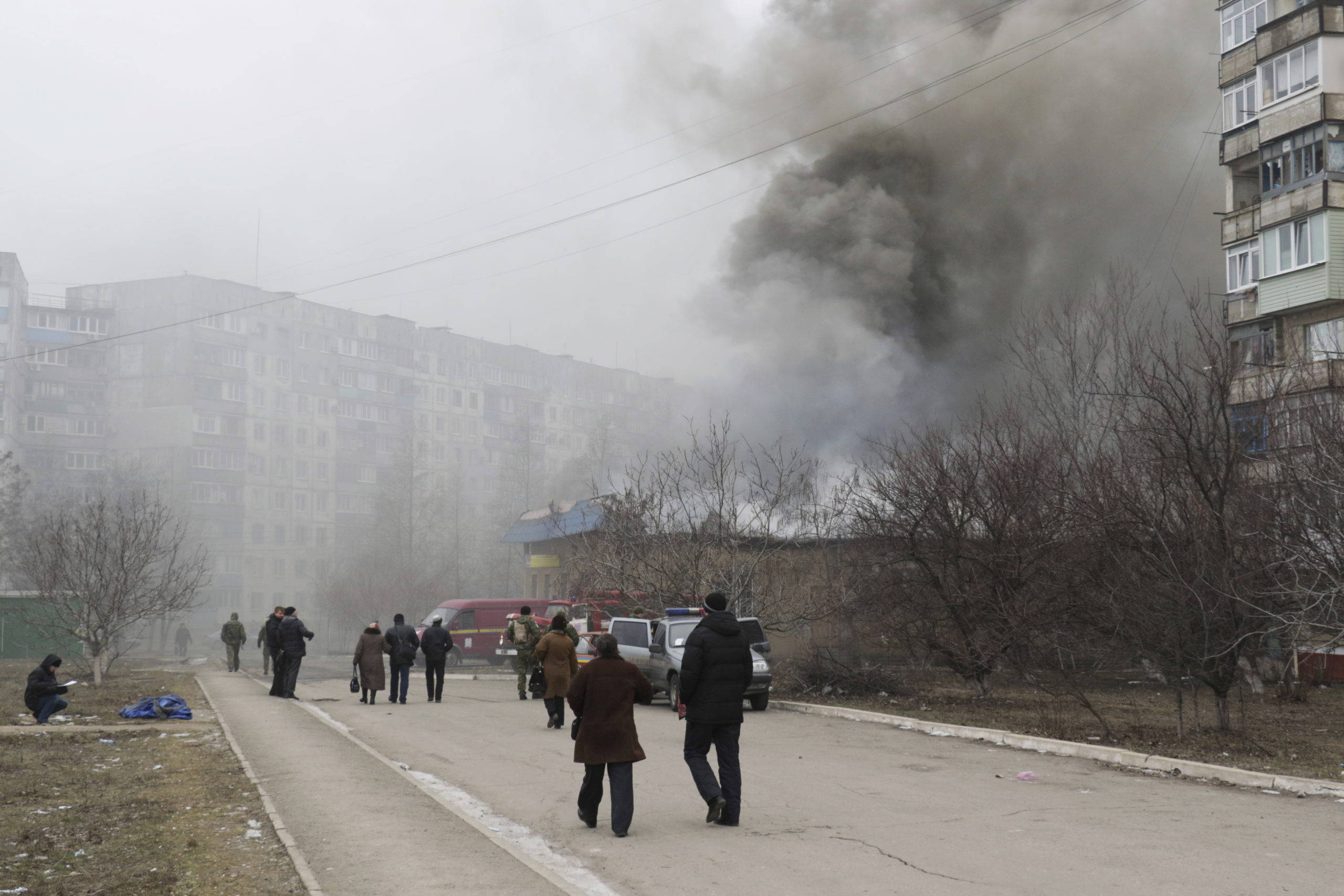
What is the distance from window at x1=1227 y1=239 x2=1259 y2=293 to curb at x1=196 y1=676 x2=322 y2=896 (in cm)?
3212

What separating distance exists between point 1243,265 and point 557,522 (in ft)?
74.8

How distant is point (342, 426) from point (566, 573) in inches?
2647

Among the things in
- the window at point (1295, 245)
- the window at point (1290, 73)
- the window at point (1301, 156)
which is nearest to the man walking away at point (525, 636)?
the window at point (1295, 245)

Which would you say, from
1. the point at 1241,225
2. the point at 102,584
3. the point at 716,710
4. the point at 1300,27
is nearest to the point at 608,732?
the point at 716,710

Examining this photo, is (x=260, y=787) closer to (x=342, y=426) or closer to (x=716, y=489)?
(x=716, y=489)

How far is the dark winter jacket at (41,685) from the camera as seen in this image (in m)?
16.2

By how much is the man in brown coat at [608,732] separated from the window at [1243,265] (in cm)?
3192

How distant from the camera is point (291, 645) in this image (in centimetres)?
1994

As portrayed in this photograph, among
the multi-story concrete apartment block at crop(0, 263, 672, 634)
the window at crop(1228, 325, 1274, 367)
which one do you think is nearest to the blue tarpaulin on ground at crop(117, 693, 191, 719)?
the window at crop(1228, 325, 1274, 367)

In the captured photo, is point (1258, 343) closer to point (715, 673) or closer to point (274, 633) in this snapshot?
point (274, 633)

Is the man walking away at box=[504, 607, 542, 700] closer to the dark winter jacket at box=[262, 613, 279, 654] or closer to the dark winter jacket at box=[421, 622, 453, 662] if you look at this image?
the dark winter jacket at box=[421, 622, 453, 662]

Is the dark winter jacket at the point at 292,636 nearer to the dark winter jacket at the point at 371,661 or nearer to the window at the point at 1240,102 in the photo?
the dark winter jacket at the point at 371,661

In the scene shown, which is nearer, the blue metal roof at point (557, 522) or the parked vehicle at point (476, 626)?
the blue metal roof at point (557, 522)

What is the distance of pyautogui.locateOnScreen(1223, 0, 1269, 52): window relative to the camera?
33.4 metres
